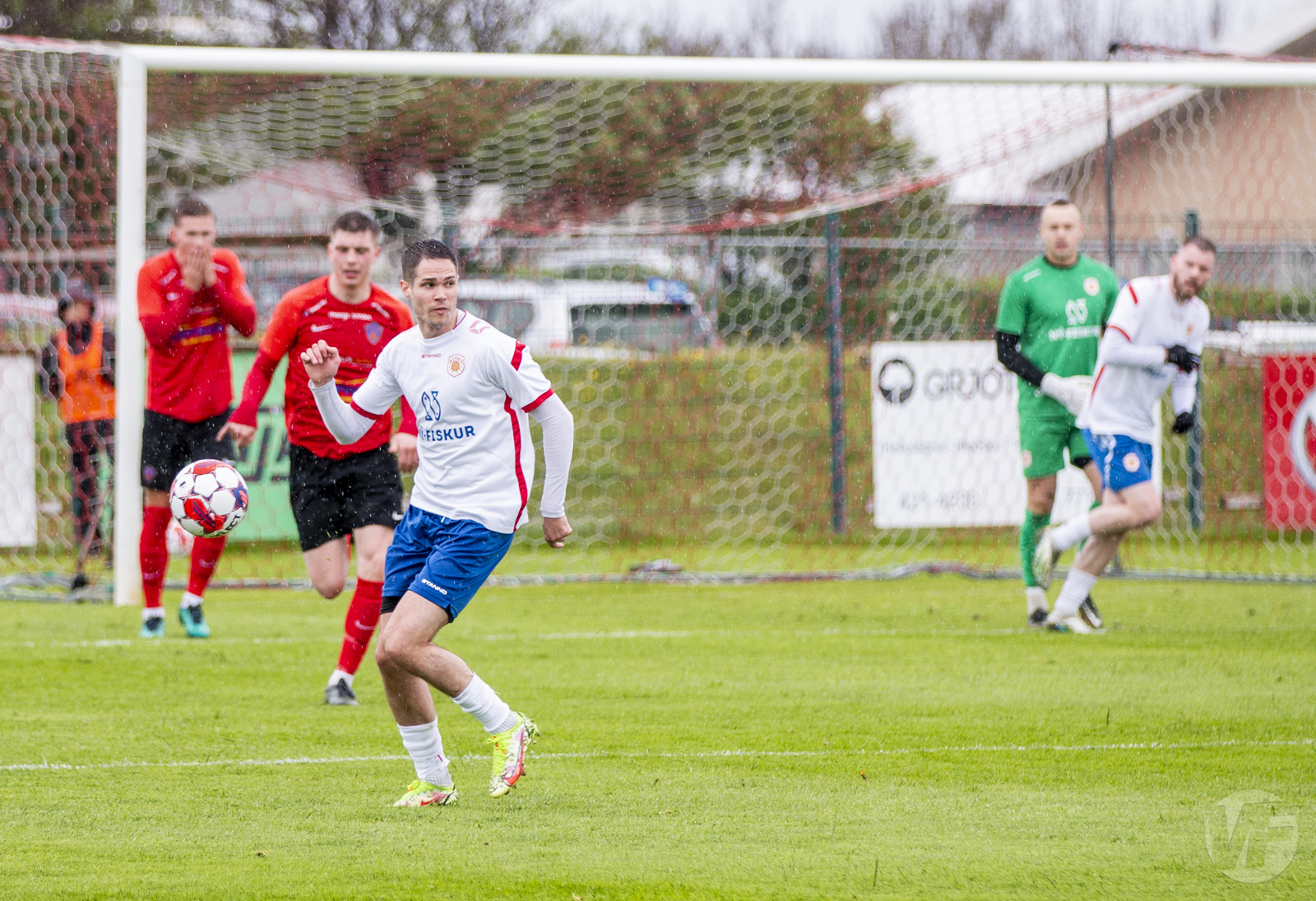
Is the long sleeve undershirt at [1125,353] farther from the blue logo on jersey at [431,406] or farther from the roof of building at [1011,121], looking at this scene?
the blue logo on jersey at [431,406]

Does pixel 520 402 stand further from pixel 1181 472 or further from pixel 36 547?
pixel 1181 472

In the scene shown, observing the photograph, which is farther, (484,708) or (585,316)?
(585,316)

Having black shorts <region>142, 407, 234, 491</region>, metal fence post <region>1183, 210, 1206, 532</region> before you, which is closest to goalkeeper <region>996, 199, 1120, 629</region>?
metal fence post <region>1183, 210, 1206, 532</region>

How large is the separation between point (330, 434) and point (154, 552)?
7.59 feet

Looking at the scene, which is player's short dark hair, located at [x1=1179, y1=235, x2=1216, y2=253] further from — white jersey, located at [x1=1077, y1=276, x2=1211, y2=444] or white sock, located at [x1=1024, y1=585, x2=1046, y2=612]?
white sock, located at [x1=1024, y1=585, x2=1046, y2=612]

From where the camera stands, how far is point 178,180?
1828 cm

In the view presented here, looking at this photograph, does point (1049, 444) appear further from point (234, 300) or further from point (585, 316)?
point (585, 316)

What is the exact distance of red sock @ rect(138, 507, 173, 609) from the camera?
8.27m

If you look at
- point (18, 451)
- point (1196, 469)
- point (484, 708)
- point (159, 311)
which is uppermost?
point (159, 311)

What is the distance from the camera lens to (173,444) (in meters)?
8.36

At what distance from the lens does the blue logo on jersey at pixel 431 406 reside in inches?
191

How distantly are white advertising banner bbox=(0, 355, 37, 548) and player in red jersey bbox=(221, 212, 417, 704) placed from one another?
209 inches

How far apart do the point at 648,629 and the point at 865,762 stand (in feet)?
11.9

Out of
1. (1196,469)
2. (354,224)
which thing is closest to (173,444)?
(354,224)
